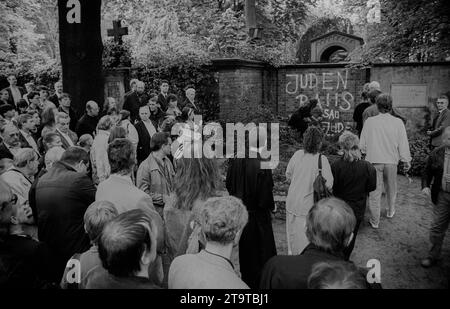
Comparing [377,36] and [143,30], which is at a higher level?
[143,30]

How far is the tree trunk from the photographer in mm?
9719

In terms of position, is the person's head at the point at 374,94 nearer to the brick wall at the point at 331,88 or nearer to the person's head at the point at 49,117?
the person's head at the point at 49,117

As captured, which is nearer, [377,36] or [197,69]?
[377,36]

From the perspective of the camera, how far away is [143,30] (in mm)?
21438

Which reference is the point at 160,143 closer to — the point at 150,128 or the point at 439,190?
the point at 150,128

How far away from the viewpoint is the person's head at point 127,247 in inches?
92.0

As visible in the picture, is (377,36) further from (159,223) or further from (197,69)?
(159,223)

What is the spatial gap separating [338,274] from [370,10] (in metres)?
12.6

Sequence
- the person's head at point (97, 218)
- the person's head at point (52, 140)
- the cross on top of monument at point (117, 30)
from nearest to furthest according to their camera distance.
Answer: the person's head at point (97, 218) → the person's head at point (52, 140) → the cross on top of monument at point (117, 30)

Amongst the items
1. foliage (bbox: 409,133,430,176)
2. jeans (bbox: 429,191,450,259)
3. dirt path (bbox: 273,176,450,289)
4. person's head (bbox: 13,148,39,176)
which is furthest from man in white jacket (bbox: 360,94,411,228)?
person's head (bbox: 13,148,39,176)

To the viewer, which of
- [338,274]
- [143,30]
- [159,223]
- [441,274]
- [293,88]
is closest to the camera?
[338,274]

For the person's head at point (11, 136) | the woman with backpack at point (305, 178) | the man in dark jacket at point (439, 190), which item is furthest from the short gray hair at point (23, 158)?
the man in dark jacket at point (439, 190)

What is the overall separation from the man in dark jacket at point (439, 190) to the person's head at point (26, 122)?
5.37m
